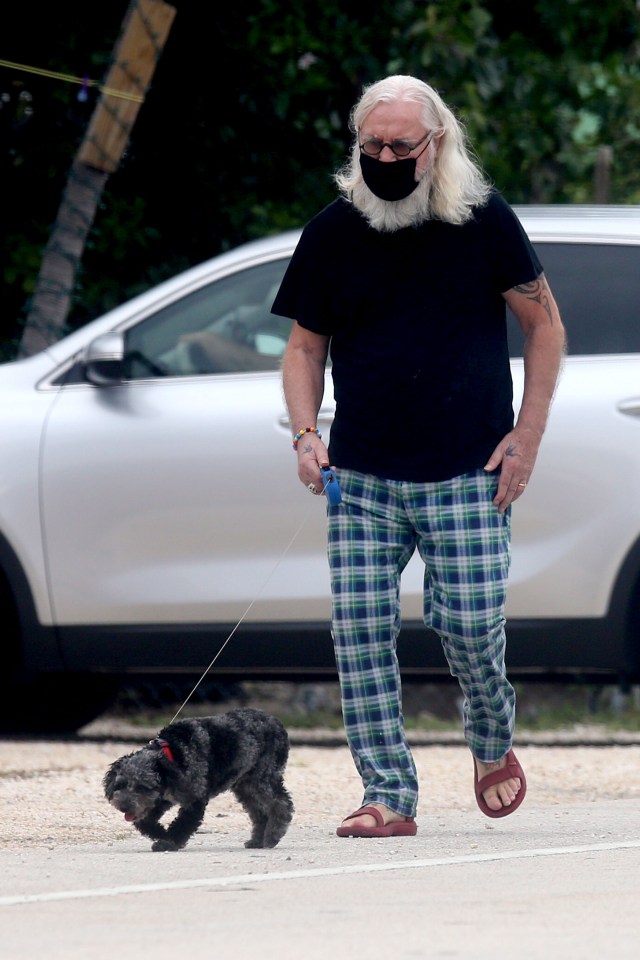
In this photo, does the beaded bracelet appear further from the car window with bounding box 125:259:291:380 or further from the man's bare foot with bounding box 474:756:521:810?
the car window with bounding box 125:259:291:380

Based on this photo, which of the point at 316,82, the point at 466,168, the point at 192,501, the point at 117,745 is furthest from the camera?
the point at 316,82

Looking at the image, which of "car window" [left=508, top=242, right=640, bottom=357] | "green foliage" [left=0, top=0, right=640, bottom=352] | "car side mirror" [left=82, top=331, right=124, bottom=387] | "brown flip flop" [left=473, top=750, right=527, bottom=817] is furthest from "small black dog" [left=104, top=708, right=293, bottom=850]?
"green foliage" [left=0, top=0, right=640, bottom=352]

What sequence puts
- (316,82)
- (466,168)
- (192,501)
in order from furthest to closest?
(316,82)
(192,501)
(466,168)

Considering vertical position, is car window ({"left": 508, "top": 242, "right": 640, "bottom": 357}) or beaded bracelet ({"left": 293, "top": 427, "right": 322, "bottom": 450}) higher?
car window ({"left": 508, "top": 242, "right": 640, "bottom": 357})

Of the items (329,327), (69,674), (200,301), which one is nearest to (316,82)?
(200,301)

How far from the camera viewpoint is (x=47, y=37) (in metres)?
9.19

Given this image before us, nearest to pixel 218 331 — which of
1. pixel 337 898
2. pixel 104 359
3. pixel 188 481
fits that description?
pixel 104 359

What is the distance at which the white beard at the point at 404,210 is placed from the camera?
4.63 metres

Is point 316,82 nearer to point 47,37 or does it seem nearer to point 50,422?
point 47,37

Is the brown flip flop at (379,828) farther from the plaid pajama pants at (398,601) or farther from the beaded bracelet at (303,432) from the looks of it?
the beaded bracelet at (303,432)

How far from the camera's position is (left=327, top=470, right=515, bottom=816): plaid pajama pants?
471 centimetres

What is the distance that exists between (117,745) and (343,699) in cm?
255

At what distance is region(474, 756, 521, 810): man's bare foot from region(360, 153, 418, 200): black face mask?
1.44 meters

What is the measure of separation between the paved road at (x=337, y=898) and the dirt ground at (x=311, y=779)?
421 millimetres
